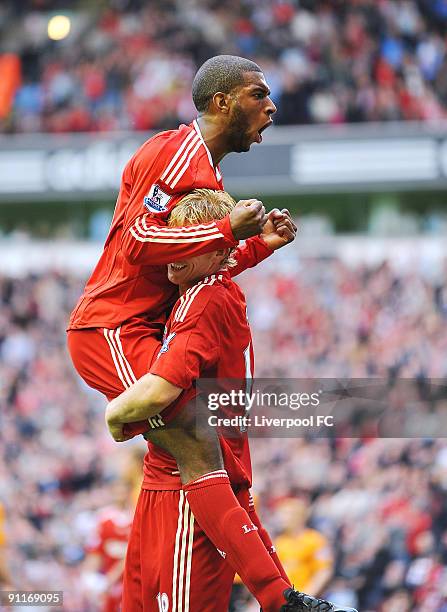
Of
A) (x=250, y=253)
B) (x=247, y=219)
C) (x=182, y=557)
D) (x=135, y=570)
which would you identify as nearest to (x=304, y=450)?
(x=250, y=253)

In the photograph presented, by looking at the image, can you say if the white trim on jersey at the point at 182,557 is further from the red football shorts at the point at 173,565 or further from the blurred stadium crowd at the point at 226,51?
the blurred stadium crowd at the point at 226,51

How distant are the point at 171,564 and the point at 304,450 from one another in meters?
5.61

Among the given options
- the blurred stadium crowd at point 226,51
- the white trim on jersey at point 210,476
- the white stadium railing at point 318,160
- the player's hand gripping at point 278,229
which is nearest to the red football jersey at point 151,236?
the player's hand gripping at point 278,229

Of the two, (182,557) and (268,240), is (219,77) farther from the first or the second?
(182,557)

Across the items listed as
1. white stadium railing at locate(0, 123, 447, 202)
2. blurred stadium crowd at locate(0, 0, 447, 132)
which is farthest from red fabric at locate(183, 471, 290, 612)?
blurred stadium crowd at locate(0, 0, 447, 132)

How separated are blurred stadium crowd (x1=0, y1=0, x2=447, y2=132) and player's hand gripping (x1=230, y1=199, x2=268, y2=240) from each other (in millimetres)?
10832

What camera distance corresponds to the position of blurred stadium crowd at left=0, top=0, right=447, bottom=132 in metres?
14.5

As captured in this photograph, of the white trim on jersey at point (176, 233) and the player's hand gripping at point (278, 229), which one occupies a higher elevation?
the player's hand gripping at point (278, 229)

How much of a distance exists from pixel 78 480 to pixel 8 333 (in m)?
3.49

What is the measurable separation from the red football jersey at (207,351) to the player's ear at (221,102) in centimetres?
58

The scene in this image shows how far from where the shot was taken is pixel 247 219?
378cm

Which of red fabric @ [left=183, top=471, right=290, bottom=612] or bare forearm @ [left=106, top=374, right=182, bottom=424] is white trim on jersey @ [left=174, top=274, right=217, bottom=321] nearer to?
bare forearm @ [left=106, top=374, right=182, bottom=424]

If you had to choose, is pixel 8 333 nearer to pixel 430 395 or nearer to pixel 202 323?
pixel 430 395

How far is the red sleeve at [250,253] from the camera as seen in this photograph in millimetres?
4398
